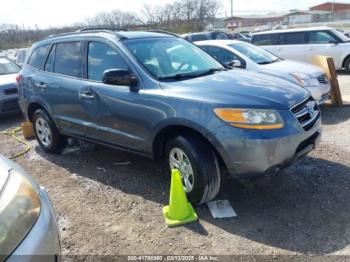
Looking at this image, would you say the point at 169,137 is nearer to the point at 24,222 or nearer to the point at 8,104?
the point at 24,222

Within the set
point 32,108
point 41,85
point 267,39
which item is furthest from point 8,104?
point 267,39

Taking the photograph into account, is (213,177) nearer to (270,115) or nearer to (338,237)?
(270,115)

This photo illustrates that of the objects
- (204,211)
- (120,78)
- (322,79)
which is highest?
(120,78)

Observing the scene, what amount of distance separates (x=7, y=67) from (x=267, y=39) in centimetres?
850

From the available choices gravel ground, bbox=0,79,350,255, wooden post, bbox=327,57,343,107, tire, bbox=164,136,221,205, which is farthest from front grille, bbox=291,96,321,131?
wooden post, bbox=327,57,343,107

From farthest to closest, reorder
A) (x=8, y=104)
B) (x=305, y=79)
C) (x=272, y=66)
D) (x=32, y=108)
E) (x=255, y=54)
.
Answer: (x=8, y=104), (x=255, y=54), (x=272, y=66), (x=305, y=79), (x=32, y=108)

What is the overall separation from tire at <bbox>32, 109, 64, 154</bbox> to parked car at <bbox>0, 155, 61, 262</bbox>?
3.11 metres

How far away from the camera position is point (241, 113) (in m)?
3.27

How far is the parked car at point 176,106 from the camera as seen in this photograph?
3281 millimetres

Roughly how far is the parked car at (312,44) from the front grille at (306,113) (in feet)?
28.0

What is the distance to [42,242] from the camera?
209 cm

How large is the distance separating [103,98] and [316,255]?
9.16 feet

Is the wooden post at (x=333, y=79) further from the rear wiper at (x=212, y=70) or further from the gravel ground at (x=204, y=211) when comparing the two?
the rear wiper at (x=212, y=70)

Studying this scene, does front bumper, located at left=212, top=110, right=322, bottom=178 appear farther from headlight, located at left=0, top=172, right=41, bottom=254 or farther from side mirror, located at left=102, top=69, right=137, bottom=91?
headlight, located at left=0, top=172, right=41, bottom=254
